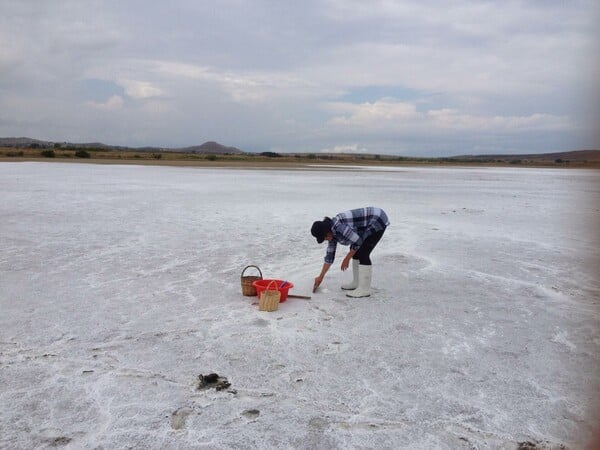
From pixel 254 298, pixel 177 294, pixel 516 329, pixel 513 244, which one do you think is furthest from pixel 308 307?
pixel 513 244

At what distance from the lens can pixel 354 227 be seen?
5.67 meters

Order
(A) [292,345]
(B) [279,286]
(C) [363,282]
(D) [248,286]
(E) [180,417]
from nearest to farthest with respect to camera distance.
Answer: (E) [180,417], (A) [292,345], (B) [279,286], (D) [248,286], (C) [363,282]

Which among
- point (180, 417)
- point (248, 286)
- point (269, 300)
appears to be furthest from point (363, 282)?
point (180, 417)

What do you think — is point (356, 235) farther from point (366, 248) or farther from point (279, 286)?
point (279, 286)

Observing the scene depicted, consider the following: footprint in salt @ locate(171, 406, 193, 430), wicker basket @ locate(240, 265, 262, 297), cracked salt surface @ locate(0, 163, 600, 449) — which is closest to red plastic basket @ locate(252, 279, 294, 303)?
wicker basket @ locate(240, 265, 262, 297)

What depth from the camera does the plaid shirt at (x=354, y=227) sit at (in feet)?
17.8

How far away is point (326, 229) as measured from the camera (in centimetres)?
527

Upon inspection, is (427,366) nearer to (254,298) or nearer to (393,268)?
(254,298)

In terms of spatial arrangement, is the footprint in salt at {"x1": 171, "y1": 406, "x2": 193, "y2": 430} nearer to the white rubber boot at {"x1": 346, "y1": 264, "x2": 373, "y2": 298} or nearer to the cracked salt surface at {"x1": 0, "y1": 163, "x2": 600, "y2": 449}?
the cracked salt surface at {"x1": 0, "y1": 163, "x2": 600, "y2": 449}

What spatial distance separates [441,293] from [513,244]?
3951mm

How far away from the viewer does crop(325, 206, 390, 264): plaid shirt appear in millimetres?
5422

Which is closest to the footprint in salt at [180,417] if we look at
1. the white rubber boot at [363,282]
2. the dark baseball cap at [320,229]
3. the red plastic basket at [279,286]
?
the red plastic basket at [279,286]

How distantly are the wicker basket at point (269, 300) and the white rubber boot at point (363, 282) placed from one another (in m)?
1.00

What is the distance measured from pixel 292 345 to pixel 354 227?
68.6 inches
